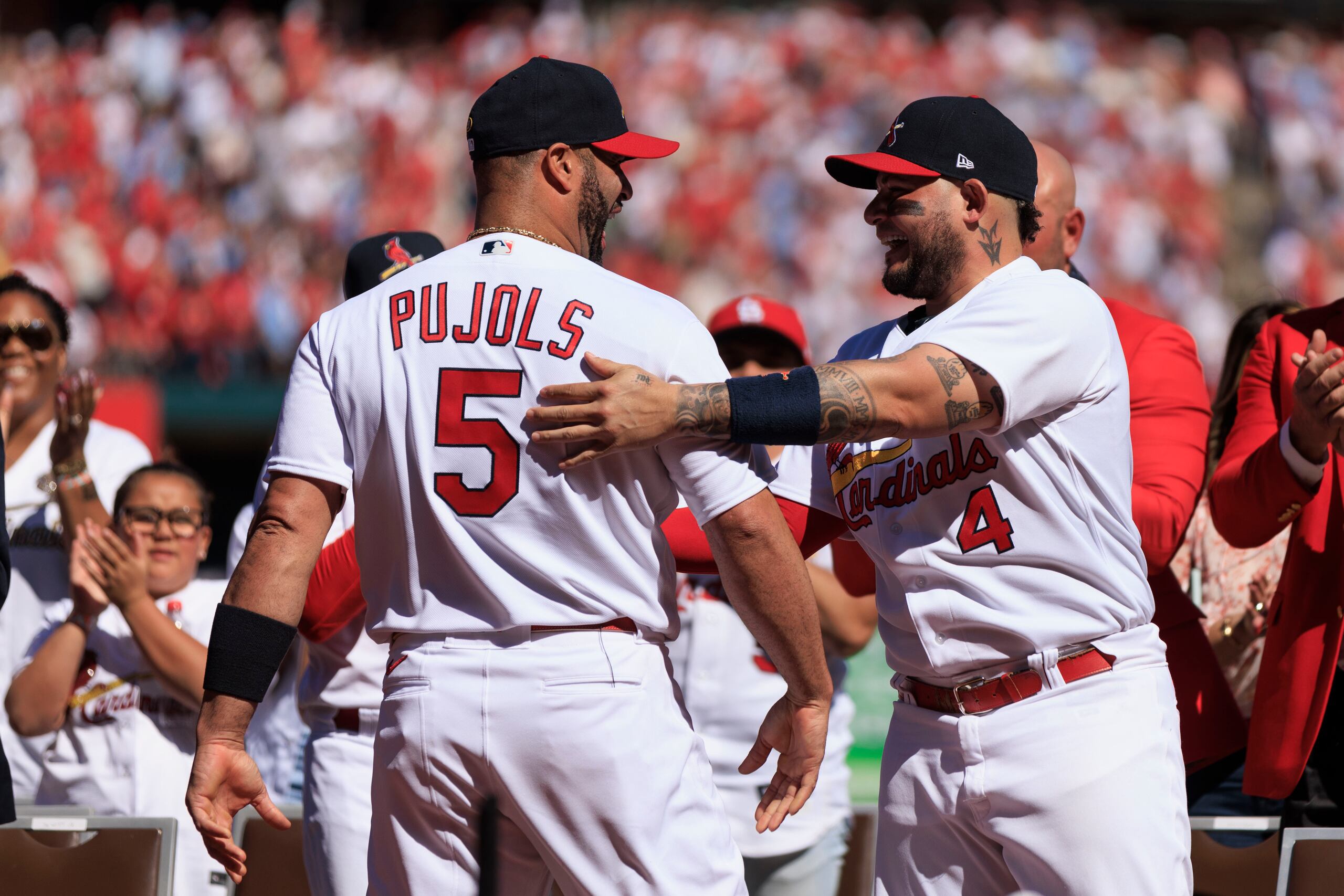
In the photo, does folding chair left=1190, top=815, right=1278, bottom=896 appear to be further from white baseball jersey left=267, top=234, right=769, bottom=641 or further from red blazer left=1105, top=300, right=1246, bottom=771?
white baseball jersey left=267, top=234, right=769, bottom=641

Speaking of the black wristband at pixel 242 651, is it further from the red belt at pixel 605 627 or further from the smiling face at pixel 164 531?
the smiling face at pixel 164 531

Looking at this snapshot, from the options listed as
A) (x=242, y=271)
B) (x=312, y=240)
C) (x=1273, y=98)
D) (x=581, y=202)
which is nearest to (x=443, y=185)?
(x=312, y=240)

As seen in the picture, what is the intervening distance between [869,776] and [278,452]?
3724mm

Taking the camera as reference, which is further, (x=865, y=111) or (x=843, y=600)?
(x=865, y=111)

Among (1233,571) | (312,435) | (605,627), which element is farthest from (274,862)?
(1233,571)

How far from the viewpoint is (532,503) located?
2188 mm

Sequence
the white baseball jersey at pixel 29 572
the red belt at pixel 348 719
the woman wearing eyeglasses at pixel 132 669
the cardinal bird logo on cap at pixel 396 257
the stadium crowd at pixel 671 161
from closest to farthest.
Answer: the red belt at pixel 348 719 < the cardinal bird logo on cap at pixel 396 257 < the woman wearing eyeglasses at pixel 132 669 < the white baseball jersey at pixel 29 572 < the stadium crowd at pixel 671 161

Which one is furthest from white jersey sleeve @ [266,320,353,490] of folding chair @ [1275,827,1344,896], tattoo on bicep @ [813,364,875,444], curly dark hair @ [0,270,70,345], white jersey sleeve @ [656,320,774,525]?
curly dark hair @ [0,270,70,345]

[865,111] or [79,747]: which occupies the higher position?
[865,111]

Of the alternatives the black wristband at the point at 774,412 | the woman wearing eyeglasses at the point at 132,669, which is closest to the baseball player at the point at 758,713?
the woman wearing eyeglasses at the point at 132,669

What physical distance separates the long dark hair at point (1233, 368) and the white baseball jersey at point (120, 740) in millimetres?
3010

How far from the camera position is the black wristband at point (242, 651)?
2242 millimetres

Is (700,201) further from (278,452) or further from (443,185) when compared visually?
(278,452)

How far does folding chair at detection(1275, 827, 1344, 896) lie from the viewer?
2.87 metres
